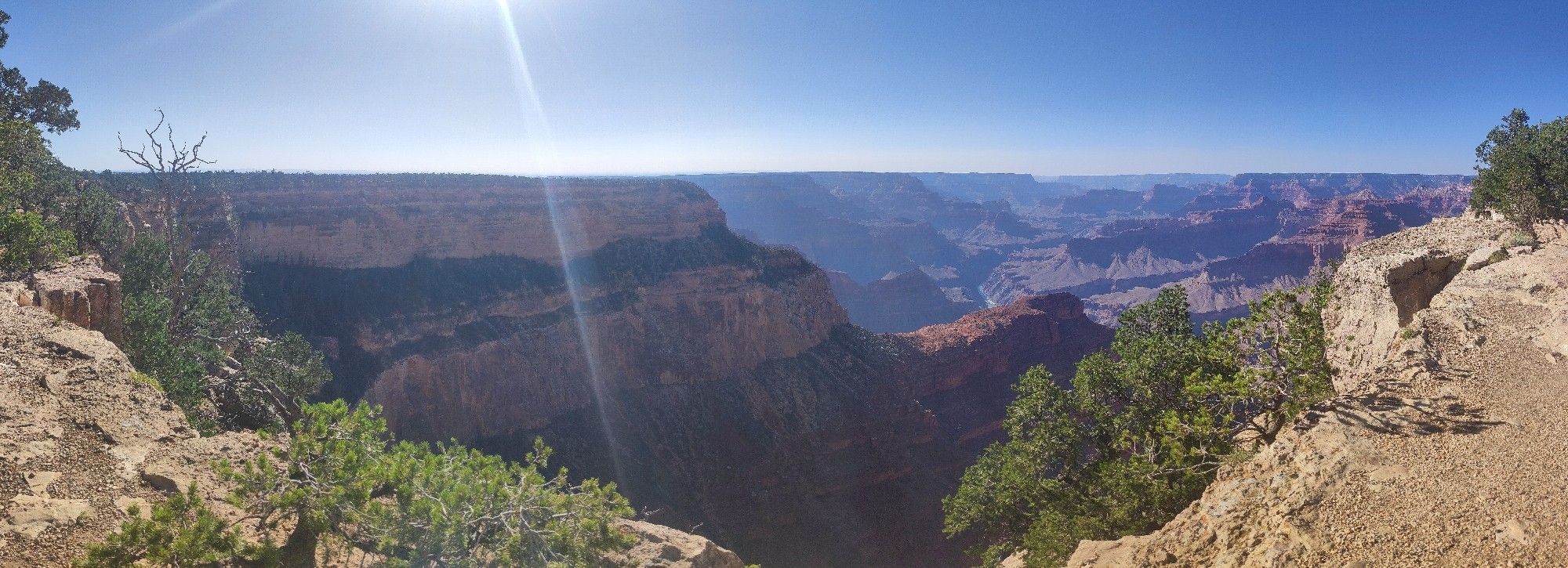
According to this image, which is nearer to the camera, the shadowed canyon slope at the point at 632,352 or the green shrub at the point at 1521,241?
the green shrub at the point at 1521,241

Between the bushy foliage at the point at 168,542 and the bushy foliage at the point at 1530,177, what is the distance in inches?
1256

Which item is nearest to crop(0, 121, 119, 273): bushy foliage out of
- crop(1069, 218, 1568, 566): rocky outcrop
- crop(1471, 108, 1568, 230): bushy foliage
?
crop(1069, 218, 1568, 566): rocky outcrop

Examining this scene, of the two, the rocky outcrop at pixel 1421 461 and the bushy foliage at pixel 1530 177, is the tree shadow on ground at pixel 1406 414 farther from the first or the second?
the bushy foliage at pixel 1530 177

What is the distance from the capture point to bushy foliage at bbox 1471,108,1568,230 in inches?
806

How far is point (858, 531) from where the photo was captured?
40562mm

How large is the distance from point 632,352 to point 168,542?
40.9 metres

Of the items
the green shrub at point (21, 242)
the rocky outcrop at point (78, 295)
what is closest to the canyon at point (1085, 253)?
the rocky outcrop at point (78, 295)

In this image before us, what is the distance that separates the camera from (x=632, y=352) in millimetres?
47656

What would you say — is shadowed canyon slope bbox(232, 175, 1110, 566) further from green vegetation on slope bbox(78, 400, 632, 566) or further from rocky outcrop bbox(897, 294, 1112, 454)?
green vegetation on slope bbox(78, 400, 632, 566)

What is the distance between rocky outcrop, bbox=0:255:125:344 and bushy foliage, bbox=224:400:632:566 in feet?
29.7

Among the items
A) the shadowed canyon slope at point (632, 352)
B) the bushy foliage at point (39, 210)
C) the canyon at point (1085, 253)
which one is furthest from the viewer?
the canyon at point (1085, 253)

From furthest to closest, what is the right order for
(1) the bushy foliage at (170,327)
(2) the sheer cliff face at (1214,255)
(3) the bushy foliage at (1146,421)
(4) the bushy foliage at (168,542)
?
(2) the sheer cliff face at (1214,255) < (1) the bushy foliage at (170,327) < (3) the bushy foliage at (1146,421) < (4) the bushy foliage at (168,542)

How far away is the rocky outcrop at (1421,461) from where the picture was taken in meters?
8.28

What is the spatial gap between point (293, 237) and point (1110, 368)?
52.1 metres
